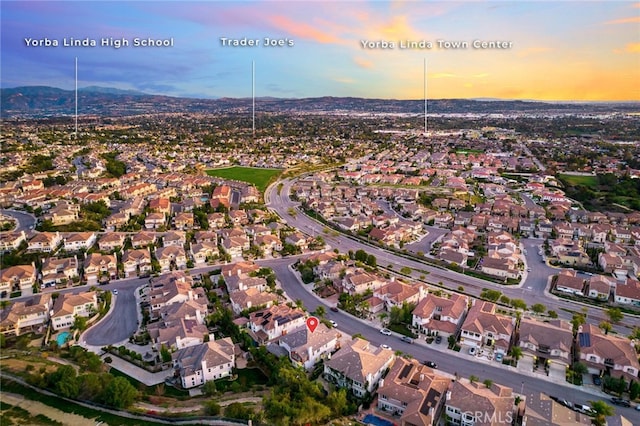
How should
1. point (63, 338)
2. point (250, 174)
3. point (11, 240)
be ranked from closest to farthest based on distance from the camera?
point (63, 338), point (11, 240), point (250, 174)

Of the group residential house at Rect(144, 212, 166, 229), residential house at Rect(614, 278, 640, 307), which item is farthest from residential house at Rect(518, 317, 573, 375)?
residential house at Rect(144, 212, 166, 229)

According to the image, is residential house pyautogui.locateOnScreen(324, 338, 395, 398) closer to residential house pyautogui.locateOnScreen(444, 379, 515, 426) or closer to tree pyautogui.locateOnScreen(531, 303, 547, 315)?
residential house pyautogui.locateOnScreen(444, 379, 515, 426)

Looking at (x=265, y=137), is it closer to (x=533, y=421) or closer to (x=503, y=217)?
(x=503, y=217)

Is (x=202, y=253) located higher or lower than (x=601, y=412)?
higher

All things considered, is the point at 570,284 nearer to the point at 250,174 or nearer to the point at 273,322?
the point at 273,322

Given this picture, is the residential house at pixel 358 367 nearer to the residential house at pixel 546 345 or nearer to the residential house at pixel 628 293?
the residential house at pixel 546 345

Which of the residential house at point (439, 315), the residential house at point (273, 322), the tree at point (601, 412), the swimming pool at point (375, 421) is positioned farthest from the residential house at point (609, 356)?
the residential house at point (273, 322)

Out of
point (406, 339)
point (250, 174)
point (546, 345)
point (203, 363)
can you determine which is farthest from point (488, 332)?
point (250, 174)
